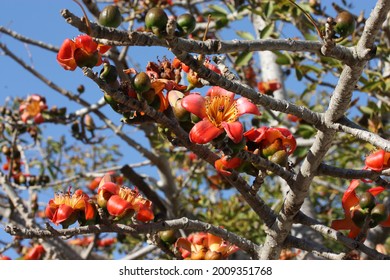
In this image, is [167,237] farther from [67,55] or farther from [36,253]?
[36,253]

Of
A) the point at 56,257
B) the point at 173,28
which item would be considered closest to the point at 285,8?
the point at 56,257

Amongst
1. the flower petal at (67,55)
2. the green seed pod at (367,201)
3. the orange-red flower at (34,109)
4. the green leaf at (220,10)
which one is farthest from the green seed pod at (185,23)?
the orange-red flower at (34,109)

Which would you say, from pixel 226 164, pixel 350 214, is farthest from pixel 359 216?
pixel 226 164

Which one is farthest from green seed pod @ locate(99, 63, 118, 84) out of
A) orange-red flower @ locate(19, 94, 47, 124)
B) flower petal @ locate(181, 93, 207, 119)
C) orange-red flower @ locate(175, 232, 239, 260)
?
orange-red flower @ locate(19, 94, 47, 124)

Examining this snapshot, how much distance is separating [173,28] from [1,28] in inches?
88.5

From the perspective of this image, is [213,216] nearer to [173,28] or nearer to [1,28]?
[1,28]

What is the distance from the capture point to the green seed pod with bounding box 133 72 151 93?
1.42 m

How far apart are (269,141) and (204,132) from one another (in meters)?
0.24

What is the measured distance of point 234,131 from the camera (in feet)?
4.56

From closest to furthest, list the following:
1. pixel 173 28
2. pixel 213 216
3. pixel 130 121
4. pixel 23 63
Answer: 1. pixel 173 28
2. pixel 130 121
3. pixel 23 63
4. pixel 213 216

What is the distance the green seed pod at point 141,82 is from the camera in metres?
1.42

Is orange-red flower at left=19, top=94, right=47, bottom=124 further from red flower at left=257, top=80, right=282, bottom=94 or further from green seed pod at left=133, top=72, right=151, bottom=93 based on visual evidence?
green seed pod at left=133, top=72, right=151, bottom=93

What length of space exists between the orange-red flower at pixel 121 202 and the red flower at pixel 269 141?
0.34m
